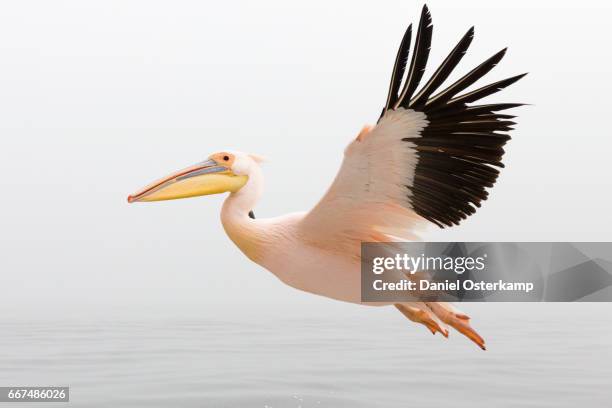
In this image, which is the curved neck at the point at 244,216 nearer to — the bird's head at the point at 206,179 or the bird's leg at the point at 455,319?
the bird's head at the point at 206,179

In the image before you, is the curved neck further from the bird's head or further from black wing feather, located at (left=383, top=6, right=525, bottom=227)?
black wing feather, located at (left=383, top=6, right=525, bottom=227)

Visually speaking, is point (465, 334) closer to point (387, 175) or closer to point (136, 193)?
point (387, 175)

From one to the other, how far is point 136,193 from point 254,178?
853 mm

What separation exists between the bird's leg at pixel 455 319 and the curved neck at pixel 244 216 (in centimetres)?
131

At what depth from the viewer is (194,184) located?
A: 20.0 ft

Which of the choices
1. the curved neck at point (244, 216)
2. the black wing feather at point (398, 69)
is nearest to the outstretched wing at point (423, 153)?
the black wing feather at point (398, 69)

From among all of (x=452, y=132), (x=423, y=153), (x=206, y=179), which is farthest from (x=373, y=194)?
(x=206, y=179)

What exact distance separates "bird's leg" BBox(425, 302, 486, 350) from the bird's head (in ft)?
5.33

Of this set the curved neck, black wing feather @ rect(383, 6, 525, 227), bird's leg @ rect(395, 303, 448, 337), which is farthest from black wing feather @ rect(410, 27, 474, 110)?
bird's leg @ rect(395, 303, 448, 337)

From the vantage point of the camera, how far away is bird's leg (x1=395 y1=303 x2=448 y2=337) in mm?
5944

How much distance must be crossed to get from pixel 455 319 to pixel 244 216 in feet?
5.43

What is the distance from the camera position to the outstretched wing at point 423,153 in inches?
196

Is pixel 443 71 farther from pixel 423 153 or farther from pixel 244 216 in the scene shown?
pixel 244 216

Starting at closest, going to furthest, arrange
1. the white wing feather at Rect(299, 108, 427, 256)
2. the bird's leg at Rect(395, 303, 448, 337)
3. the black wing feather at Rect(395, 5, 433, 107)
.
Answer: the black wing feather at Rect(395, 5, 433, 107)
the white wing feather at Rect(299, 108, 427, 256)
the bird's leg at Rect(395, 303, 448, 337)
